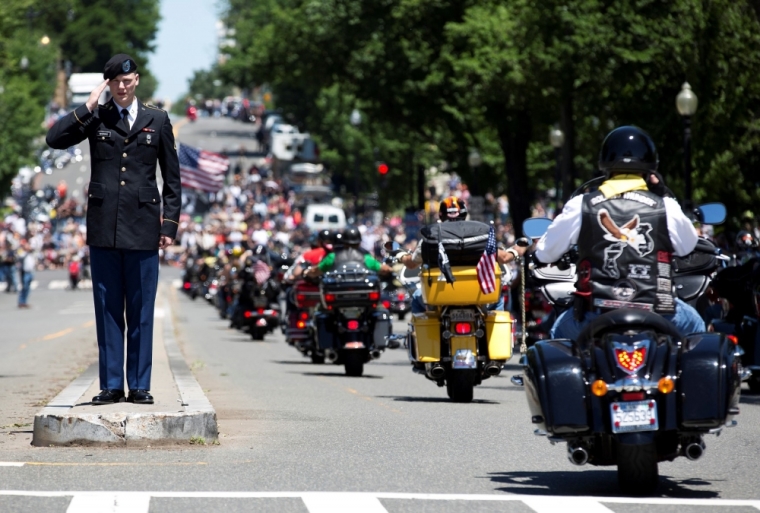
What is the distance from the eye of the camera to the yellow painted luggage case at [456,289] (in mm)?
13656

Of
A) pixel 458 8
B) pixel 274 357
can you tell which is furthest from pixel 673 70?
pixel 458 8

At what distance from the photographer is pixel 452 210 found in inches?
559

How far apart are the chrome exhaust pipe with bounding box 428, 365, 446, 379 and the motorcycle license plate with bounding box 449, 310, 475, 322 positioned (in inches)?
16.9

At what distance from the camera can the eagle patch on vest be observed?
7.94 m

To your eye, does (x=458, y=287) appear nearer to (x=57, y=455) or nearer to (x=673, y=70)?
(x=57, y=455)

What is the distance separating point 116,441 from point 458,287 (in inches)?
183

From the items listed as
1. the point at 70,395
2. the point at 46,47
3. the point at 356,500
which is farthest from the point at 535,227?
the point at 46,47

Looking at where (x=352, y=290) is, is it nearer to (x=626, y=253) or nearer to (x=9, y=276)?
(x=626, y=253)

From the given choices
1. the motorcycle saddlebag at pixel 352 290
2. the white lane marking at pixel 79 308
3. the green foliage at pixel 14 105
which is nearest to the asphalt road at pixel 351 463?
the motorcycle saddlebag at pixel 352 290

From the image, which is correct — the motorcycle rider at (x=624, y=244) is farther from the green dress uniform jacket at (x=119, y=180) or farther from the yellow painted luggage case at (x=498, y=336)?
the yellow painted luggage case at (x=498, y=336)

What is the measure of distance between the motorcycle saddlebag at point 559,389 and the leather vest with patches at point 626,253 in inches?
12.7

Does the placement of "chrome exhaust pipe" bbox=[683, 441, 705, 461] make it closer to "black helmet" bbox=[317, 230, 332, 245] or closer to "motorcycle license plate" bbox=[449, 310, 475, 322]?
"motorcycle license plate" bbox=[449, 310, 475, 322]

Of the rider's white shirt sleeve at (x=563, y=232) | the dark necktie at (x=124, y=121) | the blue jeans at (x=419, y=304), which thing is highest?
the dark necktie at (x=124, y=121)

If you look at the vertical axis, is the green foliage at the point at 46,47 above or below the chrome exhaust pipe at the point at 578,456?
above
